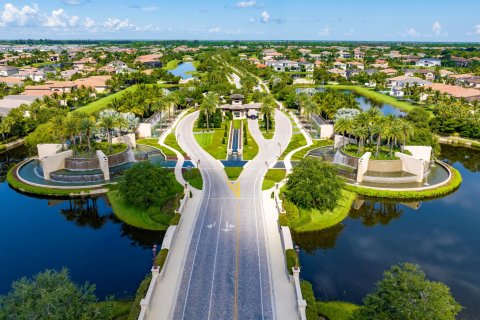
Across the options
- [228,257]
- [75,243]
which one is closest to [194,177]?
[75,243]

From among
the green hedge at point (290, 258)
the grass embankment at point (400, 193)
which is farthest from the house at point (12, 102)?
the green hedge at point (290, 258)

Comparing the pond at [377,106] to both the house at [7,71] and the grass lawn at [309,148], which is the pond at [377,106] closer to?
the grass lawn at [309,148]

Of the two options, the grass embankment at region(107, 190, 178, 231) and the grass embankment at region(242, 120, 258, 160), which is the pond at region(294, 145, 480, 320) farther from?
A: the grass embankment at region(242, 120, 258, 160)

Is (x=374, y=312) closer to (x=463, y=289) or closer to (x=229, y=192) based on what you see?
(x=463, y=289)

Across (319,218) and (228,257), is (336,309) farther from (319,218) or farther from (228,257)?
(319,218)

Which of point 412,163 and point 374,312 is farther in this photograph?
point 412,163

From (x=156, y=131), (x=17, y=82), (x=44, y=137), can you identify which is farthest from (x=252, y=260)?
(x=17, y=82)
